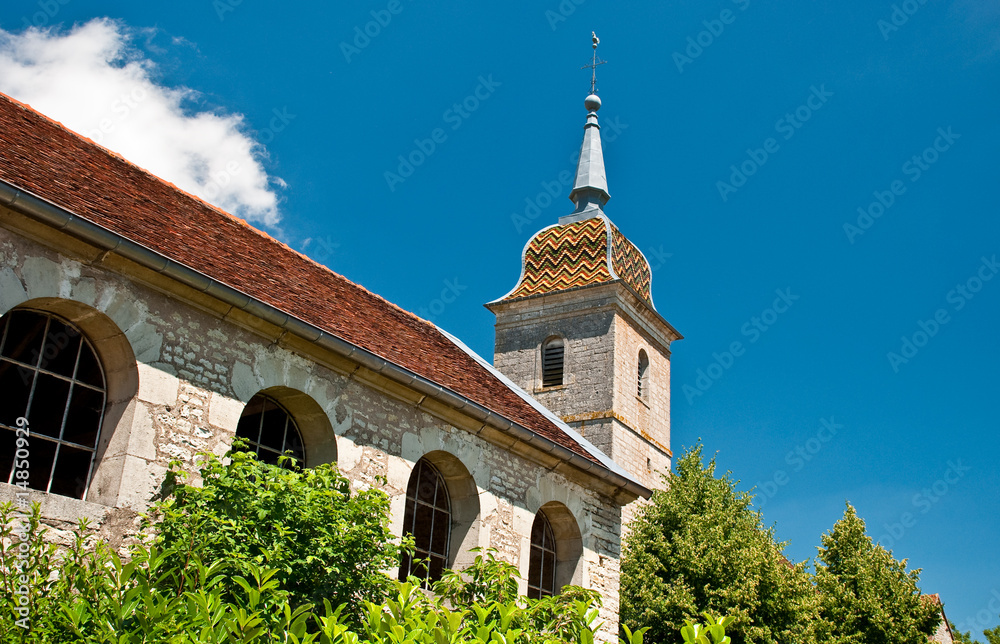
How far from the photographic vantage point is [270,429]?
8.33m

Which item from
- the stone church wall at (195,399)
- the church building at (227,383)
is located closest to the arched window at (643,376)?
the church building at (227,383)

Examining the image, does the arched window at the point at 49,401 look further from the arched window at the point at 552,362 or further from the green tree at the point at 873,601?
the arched window at the point at 552,362

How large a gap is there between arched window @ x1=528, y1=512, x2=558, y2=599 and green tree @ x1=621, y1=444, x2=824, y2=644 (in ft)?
16.7

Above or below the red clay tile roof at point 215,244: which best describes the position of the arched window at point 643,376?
above

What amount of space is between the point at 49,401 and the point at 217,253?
7.86ft

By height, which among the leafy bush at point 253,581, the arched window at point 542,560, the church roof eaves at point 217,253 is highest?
the church roof eaves at point 217,253

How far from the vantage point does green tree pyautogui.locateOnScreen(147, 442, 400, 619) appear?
6.06 m

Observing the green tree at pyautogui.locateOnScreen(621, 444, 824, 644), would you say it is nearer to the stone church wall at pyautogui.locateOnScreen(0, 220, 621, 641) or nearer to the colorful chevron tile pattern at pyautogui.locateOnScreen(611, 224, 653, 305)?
the stone church wall at pyautogui.locateOnScreen(0, 220, 621, 641)

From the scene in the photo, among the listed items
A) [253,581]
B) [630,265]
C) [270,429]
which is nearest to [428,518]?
[270,429]

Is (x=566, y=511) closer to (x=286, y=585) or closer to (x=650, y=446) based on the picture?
(x=286, y=585)

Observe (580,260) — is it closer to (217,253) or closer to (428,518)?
(428,518)

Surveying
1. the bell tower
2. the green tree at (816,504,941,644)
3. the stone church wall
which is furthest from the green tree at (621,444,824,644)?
the stone church wall

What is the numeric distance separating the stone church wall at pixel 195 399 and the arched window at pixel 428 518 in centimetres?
17

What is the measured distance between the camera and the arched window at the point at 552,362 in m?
24.3
